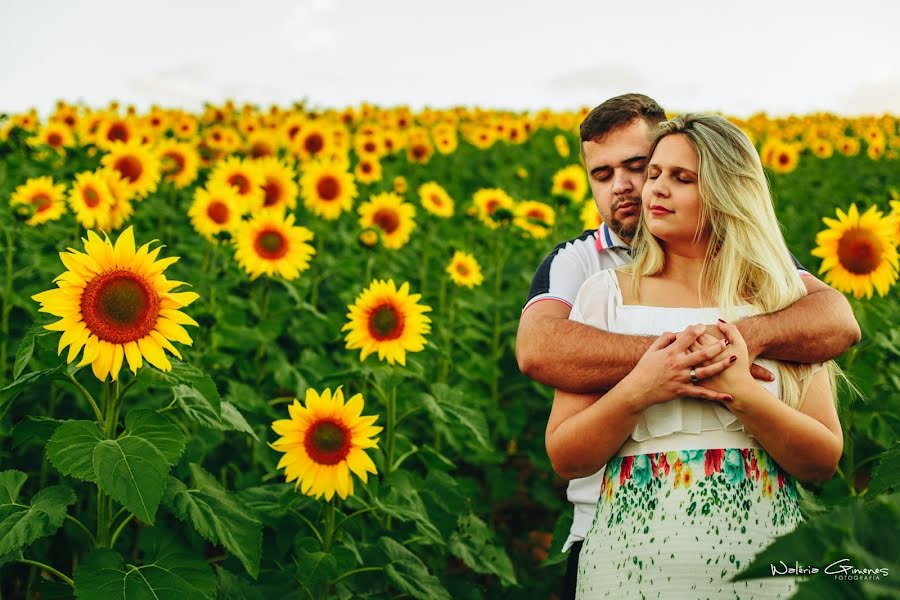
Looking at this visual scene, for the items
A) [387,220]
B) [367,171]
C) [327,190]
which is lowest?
[387,220]

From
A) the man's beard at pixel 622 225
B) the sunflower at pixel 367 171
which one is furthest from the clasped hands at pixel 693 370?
the sunflower at pixel 367 171

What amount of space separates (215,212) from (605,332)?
3340 mm

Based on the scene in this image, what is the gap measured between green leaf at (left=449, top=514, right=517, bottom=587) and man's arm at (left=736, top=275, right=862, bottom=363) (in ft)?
5.33

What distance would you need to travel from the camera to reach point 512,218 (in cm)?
564

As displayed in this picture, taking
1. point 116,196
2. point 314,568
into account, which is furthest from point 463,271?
point 314,568

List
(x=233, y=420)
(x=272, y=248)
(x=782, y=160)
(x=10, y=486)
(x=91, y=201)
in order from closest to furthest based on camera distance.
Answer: (x=10, y=486) → (x=233, y=420) → (x=272, y=248) → (x=91, y=201) → (x=782, y=160)

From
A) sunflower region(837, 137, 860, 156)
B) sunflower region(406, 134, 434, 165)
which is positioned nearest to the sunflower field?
sunflower region(406, 134, 434, 165)

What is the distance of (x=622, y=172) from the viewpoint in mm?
3004

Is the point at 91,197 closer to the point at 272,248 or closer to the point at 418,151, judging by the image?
the point at 272,248

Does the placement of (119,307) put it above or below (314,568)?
above

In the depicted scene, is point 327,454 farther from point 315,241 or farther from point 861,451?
point 315,241

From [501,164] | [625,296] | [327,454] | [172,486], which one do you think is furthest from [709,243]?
[501,164]

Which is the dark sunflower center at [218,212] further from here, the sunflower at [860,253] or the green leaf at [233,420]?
the sunflower at [860,253]
